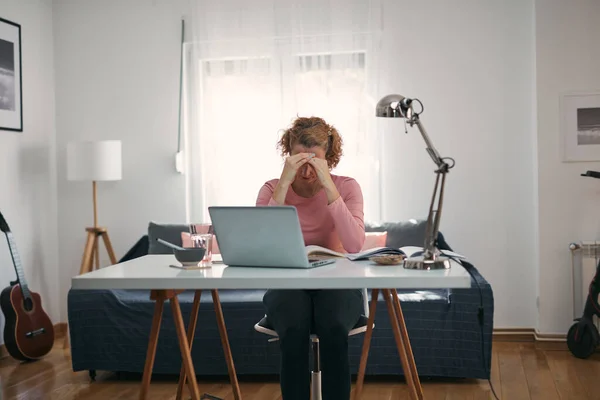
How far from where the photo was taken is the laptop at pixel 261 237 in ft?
7.25

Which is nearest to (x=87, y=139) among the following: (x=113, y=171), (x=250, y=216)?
(x=113, y=171)

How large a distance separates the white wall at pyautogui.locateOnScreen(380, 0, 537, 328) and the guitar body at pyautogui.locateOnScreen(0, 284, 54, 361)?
2468 mm

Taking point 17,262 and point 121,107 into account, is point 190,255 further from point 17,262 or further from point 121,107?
point 121,107

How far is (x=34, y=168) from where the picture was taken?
16.4 ft

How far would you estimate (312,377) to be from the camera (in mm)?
2625

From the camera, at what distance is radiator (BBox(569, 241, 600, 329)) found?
14.7 feet

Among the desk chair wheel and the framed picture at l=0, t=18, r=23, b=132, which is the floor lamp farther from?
the desk chair wheel

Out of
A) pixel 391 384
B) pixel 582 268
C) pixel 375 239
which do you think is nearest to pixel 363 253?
pixel 391 384

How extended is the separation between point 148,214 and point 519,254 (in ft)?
8.18

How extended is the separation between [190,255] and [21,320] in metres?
2.39

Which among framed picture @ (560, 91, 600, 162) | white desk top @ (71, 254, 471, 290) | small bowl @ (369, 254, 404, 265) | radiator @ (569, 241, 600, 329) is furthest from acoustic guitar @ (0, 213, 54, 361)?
framed picture @ (560, 91, 600, 162)

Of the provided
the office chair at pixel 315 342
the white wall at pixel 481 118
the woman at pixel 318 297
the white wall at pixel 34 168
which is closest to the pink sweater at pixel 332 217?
the woman at pixel 318 297

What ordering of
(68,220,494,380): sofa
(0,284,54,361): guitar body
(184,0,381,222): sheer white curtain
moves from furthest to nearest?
1. (184,0,381,222): sheer white curtain
2. (0,284,54,361): guitar body
3. (68,220,494,380): sofa

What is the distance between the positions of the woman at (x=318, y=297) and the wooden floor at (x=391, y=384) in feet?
3.52
